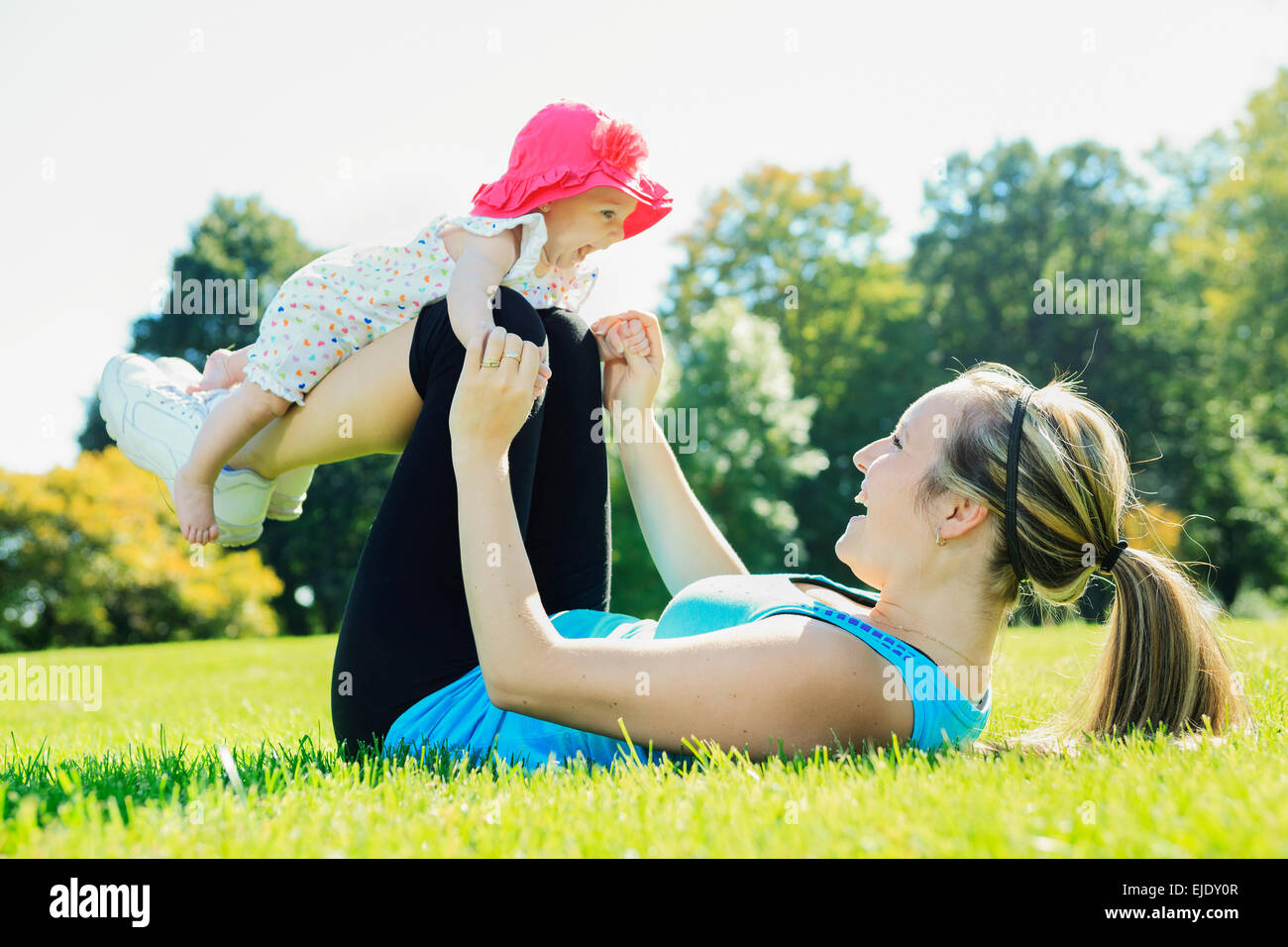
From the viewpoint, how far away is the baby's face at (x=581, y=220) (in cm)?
337

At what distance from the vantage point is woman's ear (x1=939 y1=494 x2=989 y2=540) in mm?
2355

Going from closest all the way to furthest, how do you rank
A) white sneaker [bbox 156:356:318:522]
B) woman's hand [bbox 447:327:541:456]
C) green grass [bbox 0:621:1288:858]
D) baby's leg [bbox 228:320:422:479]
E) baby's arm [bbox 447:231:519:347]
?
green grass [bbox 0:621:1288:858] < woman's hand [bbox 447:327:541:456] < baby's arm [bbox 447:231:519:347] < baby's leg [bbox 228:320:422:479] < white sneaker [bbox 156:356:318:522]

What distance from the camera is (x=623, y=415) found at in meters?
3.31

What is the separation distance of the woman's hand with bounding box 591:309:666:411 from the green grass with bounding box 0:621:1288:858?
1.40 m

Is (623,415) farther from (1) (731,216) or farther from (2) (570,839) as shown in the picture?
(1) (731,216)

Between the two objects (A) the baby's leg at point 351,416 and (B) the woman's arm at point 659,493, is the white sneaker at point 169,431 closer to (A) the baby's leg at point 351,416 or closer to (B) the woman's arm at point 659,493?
(A) the baby's leg at point 351,416

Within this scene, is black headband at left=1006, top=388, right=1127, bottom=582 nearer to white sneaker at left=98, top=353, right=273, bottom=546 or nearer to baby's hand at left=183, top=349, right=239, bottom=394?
white sneaker at left=98, top=353, right=273, bottom=546

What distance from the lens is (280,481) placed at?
357 cm

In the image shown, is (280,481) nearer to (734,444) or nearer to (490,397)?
(490,397)

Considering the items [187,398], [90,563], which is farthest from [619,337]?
[90,563]

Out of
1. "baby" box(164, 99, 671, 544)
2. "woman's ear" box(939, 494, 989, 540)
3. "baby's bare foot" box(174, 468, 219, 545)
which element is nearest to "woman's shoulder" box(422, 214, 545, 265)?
"baby" box(164, 99, 671, 544)

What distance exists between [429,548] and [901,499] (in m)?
1.19

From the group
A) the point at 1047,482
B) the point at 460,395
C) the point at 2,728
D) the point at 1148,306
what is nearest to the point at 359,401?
the point at 460,395

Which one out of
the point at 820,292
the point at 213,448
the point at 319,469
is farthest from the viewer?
the point at 820,292
